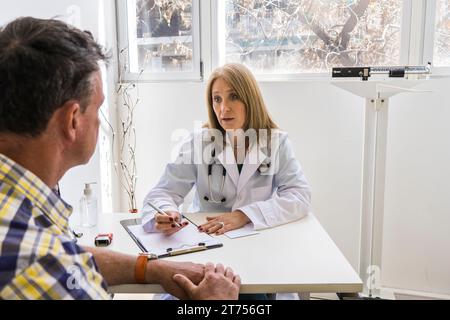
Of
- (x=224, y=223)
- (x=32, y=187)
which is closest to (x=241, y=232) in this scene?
(x=224, y=223)

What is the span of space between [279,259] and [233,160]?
711 mm

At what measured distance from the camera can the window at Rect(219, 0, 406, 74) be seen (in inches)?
93.8

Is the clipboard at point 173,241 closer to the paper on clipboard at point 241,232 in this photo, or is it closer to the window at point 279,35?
the paper on clipboard at point 241,232

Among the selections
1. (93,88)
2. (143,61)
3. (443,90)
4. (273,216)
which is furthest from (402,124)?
(93,88)

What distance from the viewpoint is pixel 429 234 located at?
2352 millimetres

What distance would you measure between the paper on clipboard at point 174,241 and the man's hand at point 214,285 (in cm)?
18

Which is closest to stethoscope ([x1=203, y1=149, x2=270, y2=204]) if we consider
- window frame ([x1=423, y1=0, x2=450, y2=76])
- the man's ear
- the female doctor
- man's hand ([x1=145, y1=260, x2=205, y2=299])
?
the female doctor

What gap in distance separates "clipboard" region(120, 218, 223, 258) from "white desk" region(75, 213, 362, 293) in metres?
0.02

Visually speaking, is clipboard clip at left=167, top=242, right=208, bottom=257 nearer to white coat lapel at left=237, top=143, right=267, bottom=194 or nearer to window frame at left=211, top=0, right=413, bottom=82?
white coat lapel at left=237, top=143, right=267, bottom=194

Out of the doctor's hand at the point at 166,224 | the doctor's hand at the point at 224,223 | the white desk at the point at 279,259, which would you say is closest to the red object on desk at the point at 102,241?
the white desk at the point at 279,259

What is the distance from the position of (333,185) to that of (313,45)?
833 millimetres

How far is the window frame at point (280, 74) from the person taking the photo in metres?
2.32

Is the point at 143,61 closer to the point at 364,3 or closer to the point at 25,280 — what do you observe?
the point at 364,3

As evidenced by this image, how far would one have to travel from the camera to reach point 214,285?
1046 mm
